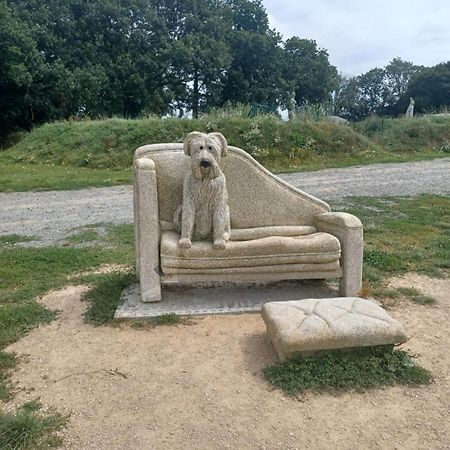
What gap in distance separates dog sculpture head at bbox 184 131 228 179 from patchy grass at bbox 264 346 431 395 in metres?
1.82

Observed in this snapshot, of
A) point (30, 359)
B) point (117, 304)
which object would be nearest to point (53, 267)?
point (117, 304)

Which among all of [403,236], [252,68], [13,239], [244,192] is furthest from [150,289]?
[252,68]

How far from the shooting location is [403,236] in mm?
6617

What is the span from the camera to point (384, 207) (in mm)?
8758

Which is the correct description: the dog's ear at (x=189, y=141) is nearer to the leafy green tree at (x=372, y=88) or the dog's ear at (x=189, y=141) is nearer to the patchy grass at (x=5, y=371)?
the patchy grass at (x=5, y=371)

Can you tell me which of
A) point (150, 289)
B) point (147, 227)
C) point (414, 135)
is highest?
point (414, 135)

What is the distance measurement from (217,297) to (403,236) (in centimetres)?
365

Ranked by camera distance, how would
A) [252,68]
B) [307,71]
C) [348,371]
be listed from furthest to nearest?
[307,71] < [252,68] < [348,371]

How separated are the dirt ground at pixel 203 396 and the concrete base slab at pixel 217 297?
0.68 feet

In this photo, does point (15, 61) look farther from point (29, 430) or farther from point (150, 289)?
point (29, 430)

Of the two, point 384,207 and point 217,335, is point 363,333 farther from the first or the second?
point 384,207

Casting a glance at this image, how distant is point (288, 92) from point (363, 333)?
33671 millimetres

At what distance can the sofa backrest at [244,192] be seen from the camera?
4301 mm

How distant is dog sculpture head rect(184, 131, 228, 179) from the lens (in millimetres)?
3945
